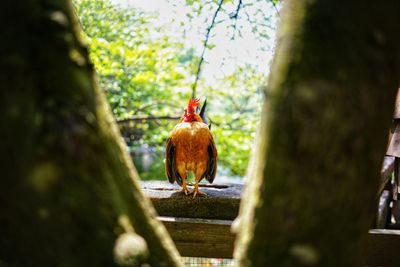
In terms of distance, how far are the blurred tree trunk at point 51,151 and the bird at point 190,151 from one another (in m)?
2.05

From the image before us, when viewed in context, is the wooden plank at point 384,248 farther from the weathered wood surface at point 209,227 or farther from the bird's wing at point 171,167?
the bird's wing at point 171,167

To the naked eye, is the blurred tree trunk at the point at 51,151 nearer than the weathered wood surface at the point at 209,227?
Yes

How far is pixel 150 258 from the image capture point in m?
0.95

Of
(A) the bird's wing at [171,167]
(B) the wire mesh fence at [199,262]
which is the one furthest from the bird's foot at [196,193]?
(B) the wire mesh fence at [199,262]

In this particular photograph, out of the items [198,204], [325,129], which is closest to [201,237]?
[198,204]

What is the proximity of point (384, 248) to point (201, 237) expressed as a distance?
1.01 meters

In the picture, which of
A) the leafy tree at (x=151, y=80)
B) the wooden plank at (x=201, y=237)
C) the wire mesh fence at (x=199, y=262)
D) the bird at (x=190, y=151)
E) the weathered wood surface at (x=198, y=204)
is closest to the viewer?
the wooden plank at (x=201, y=237)

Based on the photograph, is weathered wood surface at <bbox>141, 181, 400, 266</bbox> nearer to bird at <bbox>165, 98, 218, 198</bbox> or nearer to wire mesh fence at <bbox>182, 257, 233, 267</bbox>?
bird at <bbox>165, 98, 218, 198</bbox>

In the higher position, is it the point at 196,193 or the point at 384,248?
the point at 196,193

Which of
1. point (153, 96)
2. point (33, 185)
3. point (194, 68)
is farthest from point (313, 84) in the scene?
point (153, 96)

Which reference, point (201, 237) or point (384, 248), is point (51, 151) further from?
point (384, 248)

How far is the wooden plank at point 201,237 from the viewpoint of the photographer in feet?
7.41

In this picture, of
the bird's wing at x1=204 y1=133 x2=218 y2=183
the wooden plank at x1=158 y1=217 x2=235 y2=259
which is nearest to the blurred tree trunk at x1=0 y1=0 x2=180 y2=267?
the wooden plank at x1=158 y1=217 x2=235 y2=259

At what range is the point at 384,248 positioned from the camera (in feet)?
7.10
